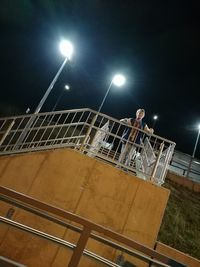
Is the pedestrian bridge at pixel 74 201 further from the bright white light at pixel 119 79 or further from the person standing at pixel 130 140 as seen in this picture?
the bright white light at pixel 119 79

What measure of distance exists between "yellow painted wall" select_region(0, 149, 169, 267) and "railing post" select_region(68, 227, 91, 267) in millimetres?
2953

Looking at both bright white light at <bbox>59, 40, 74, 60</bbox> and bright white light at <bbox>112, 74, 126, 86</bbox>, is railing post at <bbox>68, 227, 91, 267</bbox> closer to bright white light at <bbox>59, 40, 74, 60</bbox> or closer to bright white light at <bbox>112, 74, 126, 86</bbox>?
bright white light at <bbox>59, 40, 74, 60</bbox>

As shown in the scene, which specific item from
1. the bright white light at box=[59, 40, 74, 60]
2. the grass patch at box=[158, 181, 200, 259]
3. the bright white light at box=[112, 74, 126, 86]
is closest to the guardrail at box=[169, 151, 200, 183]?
the grass patch at box=[158, 181, 200, 259]

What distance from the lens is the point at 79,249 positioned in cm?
254

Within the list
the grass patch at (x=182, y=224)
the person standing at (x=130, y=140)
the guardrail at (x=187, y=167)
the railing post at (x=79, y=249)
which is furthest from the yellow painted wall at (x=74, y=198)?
the guardrail at (x=187, y=167)

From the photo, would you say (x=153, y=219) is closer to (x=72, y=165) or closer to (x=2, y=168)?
(x=72, y=165)

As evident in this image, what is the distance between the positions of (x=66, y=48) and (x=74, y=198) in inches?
288

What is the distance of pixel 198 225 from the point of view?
8.43 metres

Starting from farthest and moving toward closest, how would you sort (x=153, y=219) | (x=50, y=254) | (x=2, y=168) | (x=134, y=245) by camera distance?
(x=2, y=168), (x=153, y=219), (x=50, y=254), (x=134, y=245)

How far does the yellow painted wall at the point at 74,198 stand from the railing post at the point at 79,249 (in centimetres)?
295

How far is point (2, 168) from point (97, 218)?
106 inches

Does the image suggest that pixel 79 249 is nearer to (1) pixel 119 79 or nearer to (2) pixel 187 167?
(1) pixel 119 79

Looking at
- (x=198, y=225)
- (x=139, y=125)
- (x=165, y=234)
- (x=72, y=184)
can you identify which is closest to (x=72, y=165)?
(x=72, y=184)

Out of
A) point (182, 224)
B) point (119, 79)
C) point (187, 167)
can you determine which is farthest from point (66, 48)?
point (187, 167)
